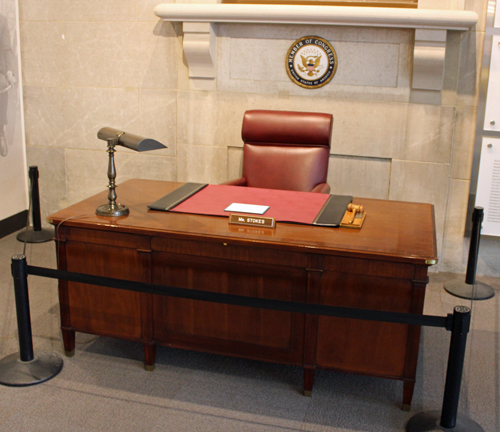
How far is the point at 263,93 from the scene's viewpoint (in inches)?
160

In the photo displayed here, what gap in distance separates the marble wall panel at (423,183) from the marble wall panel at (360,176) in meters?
0.07

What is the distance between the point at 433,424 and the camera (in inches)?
86.4

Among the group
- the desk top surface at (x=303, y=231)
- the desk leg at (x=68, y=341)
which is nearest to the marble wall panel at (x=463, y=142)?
the desk top surface at (x=303, y=231)

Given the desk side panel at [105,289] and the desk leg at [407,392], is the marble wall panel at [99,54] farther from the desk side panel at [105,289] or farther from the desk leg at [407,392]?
the desk leg at [407,392]

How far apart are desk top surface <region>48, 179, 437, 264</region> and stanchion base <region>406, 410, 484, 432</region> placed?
0.67m

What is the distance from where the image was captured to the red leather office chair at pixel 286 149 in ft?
11.7

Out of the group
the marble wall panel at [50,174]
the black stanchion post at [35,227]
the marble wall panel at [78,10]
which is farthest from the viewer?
the marble wall panel at [50,174]

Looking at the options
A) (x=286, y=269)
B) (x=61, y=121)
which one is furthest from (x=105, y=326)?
(x=61, y=121)

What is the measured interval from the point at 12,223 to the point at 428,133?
11.2ft

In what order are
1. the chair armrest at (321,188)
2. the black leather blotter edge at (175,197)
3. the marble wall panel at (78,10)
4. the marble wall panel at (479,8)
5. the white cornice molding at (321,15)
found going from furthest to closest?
1. the marble wall panel at (78,10)
2. the marble wall panel at (479,8)
3. the white cornice molding at (321,15)
4. the chair armrest at (321,188)
5. the black leather blotter edge at (175,197)

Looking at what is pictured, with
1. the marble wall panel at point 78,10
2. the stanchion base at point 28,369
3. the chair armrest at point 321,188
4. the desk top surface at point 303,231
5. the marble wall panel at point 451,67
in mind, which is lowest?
the stanchion base at point 28,369

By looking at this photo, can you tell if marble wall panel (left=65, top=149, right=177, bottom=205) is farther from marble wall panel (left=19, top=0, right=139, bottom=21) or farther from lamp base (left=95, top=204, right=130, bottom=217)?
lamp base (left=95, top=204, right=130, bottom=217)

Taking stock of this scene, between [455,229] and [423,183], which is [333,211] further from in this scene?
[455,229]

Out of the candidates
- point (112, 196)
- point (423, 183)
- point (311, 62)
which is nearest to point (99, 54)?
point (311, 62)
